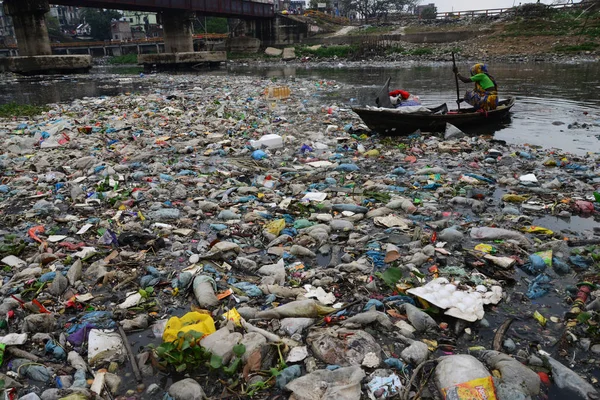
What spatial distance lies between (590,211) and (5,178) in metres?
7.54

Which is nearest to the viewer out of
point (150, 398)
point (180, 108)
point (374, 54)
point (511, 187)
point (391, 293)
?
point (150, 398)

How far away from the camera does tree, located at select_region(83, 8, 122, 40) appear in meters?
75.1

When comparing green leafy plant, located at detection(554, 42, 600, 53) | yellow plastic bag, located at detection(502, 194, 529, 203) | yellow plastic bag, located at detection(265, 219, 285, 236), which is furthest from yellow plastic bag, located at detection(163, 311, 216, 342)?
green leafy plant, located at detection(554, 42, 600, 53)

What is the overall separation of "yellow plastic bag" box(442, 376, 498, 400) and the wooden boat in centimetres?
625

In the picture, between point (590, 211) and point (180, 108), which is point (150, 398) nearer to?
point (590, 211)

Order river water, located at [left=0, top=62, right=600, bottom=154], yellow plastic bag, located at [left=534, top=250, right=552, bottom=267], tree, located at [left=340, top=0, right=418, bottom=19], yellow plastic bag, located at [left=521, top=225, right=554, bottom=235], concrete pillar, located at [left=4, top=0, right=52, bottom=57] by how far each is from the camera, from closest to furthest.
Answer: yellow plastic bag, located at [left=534, top=250, right=552, bottom=267] < yellow plastic bag, located at [left=521, top=225, right=554, bottom=235] < river water, located at [left=0, top=62, right=600, bottom=154] < concrete pillar, located at [left=4, top=0, right=52, bottom=57] < tree, located at [left=340, top=0, right=418, bottom=19]

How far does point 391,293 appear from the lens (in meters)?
2.99

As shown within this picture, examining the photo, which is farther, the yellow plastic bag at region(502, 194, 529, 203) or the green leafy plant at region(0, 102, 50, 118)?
the green leafy plant at region(0, 102, 50, 118)

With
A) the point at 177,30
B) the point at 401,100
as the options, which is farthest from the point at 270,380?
the point at 177,30

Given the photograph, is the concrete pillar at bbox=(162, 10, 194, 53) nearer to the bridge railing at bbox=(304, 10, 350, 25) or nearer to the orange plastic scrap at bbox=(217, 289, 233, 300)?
the bridge railing at bbox=(304, 10, 350, 25)

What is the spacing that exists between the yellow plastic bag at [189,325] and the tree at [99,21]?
8861 cm

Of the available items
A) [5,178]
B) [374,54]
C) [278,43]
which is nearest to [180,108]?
[5,178]

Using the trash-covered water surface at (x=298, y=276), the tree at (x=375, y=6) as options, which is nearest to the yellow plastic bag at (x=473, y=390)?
the trash-covered water surface at (x=298, y=276)

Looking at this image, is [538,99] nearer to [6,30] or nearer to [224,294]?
[224,294]
